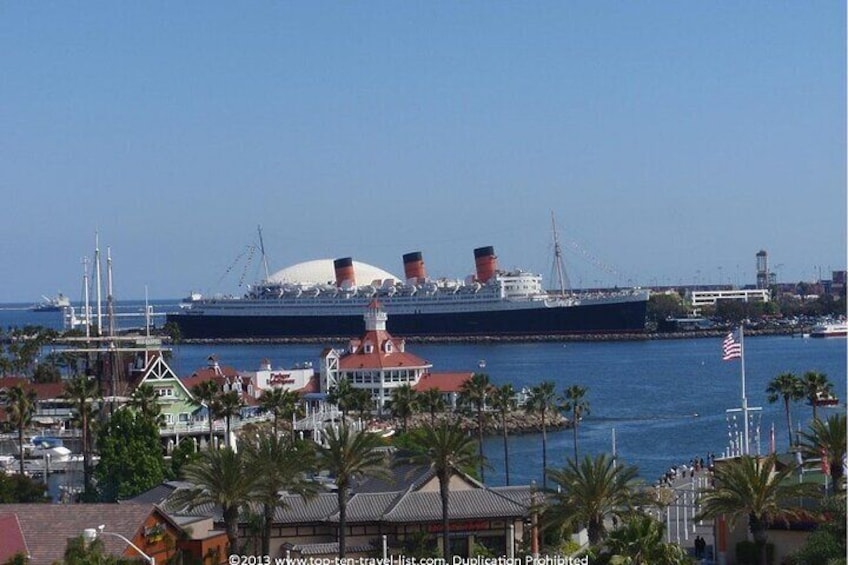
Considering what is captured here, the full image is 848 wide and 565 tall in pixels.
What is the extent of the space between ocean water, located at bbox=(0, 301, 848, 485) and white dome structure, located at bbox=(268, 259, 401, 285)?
54.0ft

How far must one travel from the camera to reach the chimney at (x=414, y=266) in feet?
552

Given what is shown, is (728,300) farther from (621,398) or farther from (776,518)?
(776,518)

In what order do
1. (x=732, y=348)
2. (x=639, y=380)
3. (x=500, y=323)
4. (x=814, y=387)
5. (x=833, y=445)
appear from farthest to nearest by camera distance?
1. (x=500, y=323)
2. (x=639, y=380)
3. (x=814, y=387)
4. (x=732, y=348)
5. (x=833, y=445)

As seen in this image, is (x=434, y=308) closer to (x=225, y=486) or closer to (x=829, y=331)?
(x=829, y=331)

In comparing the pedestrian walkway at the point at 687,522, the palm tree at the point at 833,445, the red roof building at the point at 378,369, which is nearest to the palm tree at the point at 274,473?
the pedestrian walkway at the point at 687,522

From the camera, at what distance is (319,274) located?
18688 centimetres

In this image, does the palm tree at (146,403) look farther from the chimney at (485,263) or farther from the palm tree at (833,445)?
the chimney at (485,263)

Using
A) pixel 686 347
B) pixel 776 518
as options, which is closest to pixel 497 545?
pixel 776 518

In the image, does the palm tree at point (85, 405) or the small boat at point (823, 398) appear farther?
the small boat at point (823, 398)

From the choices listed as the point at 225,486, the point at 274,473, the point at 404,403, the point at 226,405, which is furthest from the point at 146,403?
the point at 225,486

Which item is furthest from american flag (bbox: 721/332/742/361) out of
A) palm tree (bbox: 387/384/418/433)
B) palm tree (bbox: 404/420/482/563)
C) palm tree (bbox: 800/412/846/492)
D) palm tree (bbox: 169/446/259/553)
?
palm tree (bbox: 387/384/418/433)

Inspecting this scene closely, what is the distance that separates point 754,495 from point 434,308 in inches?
5453

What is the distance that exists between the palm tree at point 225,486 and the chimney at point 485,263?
451 feet

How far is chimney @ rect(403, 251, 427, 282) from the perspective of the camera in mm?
168125
